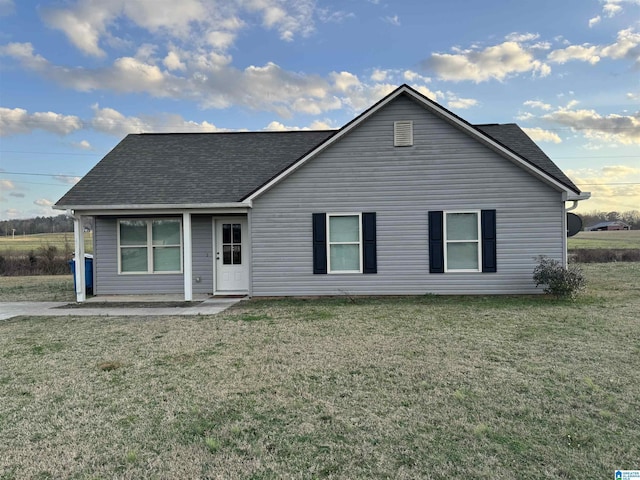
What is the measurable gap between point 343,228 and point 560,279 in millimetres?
5402

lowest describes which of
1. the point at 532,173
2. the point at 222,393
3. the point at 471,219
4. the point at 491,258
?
the point at 222,393

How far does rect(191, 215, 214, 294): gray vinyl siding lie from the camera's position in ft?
38.1

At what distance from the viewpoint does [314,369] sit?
4.94 metres

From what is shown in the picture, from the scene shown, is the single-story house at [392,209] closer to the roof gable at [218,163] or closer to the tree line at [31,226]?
the roof gable at [218,163]

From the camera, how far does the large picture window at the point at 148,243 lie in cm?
1177

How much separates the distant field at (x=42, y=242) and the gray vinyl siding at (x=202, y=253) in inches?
340

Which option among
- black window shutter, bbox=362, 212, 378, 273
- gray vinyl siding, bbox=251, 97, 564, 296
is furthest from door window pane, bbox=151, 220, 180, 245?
black window shutter, bbox=362, 212, 378, 273

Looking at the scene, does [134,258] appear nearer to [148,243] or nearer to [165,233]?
[148,243]

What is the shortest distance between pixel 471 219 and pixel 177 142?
33.0ft

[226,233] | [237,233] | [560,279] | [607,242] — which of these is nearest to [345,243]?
[237,233]

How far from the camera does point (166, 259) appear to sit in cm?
1185

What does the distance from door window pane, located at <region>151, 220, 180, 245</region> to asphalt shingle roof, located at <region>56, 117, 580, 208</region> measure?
3.44 feet

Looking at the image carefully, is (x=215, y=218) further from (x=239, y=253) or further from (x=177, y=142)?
(x=177, y=142)

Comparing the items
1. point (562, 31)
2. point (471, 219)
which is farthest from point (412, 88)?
point (562, 31)
